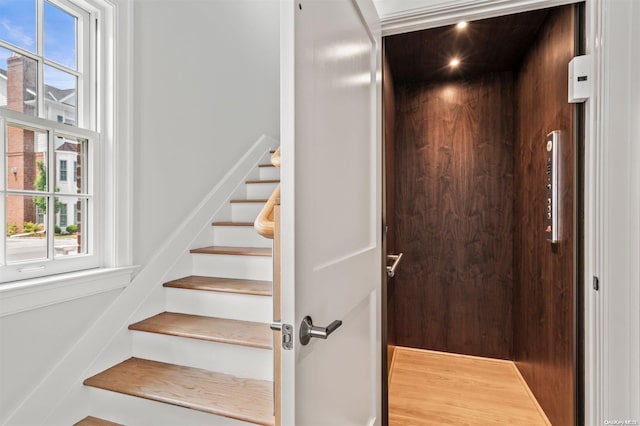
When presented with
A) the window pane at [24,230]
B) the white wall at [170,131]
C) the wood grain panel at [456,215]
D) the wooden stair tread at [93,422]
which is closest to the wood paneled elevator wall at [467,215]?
the wood grain panel at [456,215]

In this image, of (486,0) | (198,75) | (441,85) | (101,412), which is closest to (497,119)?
(441,85)

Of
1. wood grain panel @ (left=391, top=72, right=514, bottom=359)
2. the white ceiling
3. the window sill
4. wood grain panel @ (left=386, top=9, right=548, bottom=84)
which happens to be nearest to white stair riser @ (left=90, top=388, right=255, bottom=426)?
the window sill

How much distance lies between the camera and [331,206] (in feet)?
3.21

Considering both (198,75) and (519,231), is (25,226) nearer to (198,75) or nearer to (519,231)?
(198,75)

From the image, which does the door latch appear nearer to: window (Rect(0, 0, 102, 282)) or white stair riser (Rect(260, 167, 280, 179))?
window (Rect(0, 0, 102, 282))

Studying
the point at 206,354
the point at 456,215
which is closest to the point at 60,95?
the point at 206,354

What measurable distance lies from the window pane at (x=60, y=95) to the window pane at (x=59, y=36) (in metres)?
0.06

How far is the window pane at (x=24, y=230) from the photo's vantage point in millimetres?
1352

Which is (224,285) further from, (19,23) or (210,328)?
(19,23)

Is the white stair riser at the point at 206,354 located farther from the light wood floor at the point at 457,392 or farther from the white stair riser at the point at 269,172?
the white stair riser at the point at 269,172

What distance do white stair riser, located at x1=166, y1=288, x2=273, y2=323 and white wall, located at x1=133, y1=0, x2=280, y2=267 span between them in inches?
11.3

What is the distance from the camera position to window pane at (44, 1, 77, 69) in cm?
150

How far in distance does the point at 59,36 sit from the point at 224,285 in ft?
4.47

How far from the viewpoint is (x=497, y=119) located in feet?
9.14
